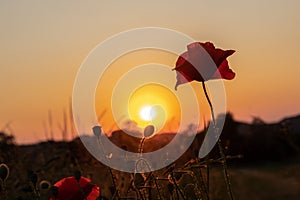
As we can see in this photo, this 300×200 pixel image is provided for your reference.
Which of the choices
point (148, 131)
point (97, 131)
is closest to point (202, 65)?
point (148, 131)

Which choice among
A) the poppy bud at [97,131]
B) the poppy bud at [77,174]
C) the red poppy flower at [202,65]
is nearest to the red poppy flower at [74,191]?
the poppy bud at [77,174]

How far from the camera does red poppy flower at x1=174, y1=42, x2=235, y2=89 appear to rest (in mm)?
2436

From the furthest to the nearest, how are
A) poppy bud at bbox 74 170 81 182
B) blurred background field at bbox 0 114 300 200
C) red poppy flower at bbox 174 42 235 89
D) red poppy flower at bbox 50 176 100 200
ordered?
1. blurred background field at bbox 0 114 300 200
2. red poppy flower at bbox 174 42 235 89
3. red poppy flower at bbox 50 176 100 200
4. poppy bud at bbox 74 170 81 182

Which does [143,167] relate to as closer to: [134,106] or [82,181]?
[82,181]

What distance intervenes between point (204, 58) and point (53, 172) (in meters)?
3.03

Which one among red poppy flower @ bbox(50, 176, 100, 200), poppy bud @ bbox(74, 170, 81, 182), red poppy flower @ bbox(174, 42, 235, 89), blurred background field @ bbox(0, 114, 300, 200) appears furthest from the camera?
blurred background field @ bbox(0, 114, 300, 200)

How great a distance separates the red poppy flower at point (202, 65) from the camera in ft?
7.99

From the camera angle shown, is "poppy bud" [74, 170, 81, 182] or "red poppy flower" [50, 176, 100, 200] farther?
"red poppy flower" [50, 176, 100, 200]

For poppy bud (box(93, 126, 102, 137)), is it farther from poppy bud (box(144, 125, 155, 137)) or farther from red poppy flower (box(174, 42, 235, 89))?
red poppy flower (box(174, 42, 235, 89))

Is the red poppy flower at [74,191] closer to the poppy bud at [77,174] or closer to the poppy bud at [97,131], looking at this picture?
the poppy bud at [77,174]

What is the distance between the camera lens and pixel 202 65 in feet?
8.22

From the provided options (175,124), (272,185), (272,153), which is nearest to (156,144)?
(175,124)

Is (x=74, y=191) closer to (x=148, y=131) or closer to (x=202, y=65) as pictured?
(x=148, y=131)

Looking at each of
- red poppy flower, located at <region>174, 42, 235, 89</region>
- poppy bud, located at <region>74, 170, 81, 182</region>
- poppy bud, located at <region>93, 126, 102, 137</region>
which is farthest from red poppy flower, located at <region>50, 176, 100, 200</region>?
red poppy flower, located at <region>174, 42, 235, 89</region>
